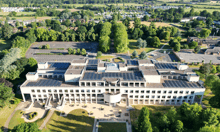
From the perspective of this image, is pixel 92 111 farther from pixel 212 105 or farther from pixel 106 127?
pixel 212 105

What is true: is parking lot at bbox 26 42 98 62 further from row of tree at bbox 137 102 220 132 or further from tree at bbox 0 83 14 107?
row of tree at bbox 137 102 220 132

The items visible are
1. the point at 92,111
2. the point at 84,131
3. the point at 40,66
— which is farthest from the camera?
the point at 40,66

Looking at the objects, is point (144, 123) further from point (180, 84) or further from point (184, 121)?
point (180, 84)

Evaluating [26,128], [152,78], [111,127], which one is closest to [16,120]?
[26,128]

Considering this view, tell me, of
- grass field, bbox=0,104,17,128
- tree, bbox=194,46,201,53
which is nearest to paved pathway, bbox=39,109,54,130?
grass field, bbox=0,104,17,128

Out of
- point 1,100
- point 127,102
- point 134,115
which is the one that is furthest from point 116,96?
point 1,100

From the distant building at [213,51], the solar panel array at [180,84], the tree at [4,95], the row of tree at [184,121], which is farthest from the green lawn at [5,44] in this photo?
the distant building at [213,51]
